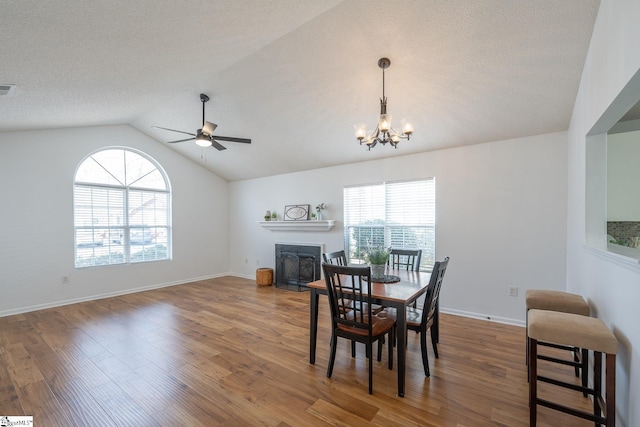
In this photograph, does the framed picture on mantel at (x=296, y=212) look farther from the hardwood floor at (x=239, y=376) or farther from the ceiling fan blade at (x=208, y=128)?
the ceiling fan blade at (x=208, y=128)

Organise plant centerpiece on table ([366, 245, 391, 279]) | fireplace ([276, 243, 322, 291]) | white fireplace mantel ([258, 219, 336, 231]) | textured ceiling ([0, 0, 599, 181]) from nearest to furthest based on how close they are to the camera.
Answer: textured ceiling ([0, 0, 599, 181])
plant centerpiece on table ([366, 245, 391, 279])
white fireplace mantel ([258, 219, 336, 231])
fireplace ([276, 243, 322, 291])

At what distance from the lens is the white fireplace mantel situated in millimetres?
5473

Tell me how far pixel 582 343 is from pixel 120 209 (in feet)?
22.1

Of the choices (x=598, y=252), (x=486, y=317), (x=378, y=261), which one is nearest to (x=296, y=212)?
(x=378, y=261)

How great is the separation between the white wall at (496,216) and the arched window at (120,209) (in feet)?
15.2

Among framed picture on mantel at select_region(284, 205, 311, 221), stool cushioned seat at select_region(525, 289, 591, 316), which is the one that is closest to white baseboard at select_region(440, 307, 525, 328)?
stool cushioned seat at select_region(525, 289, 591, 316)

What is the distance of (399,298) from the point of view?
228 centimetres

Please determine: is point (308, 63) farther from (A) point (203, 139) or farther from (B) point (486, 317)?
(B) point (486, 317)

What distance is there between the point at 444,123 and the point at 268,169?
3.73 metres

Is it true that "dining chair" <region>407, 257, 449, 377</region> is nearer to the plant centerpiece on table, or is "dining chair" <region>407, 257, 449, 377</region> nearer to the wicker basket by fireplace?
the plant centerpiece on table

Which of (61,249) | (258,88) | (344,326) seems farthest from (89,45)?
(61,249)

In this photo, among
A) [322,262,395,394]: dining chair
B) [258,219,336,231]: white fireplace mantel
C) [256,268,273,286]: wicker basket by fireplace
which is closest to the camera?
[322,262,395,394]: dining chair

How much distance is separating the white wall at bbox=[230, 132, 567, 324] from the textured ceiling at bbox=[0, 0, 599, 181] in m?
0.24

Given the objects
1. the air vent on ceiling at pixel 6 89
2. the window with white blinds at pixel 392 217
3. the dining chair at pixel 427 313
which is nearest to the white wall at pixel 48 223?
the air vent on ceiling at pixel 6 89
